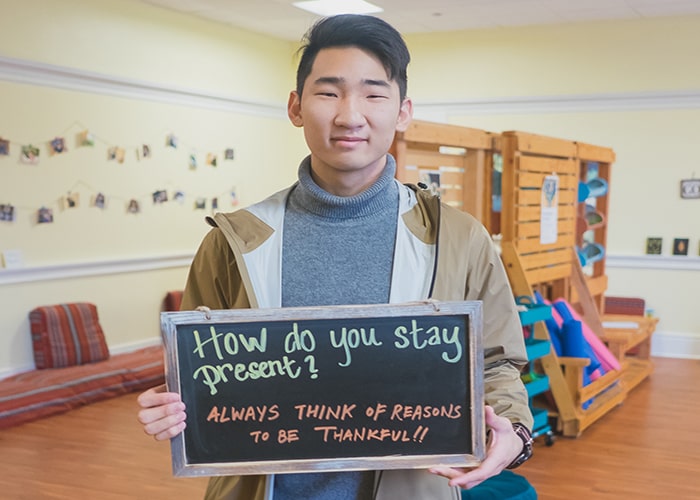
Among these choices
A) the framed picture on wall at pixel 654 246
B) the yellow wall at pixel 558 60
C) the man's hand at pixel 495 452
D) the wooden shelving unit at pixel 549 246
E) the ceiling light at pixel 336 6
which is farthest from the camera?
the framed picture on wall at pixel 654 246

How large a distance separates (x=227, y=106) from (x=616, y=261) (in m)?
3.62

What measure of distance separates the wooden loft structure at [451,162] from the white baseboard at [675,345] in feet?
10.4

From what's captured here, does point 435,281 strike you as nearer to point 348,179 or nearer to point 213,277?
point 348,179

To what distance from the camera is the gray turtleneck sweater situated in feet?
4.35

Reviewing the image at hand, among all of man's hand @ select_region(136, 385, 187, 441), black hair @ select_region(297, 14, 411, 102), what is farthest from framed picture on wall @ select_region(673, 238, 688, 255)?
man's hand @ select_region(136, 385, 187, 441)

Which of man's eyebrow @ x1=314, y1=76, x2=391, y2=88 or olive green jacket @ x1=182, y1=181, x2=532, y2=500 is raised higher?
man's eyebrow @ x1=314, y1=76, x2=391, y2=88

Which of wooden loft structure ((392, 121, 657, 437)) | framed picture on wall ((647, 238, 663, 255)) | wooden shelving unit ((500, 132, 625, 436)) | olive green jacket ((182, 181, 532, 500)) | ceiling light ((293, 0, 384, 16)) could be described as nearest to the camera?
olive green jacket ((182, 181, 532, 500))

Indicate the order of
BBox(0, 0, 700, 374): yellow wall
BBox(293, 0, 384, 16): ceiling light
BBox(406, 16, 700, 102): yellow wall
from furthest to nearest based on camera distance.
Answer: BBox(406, 16, 700, 102): yellow wall, BBox(293, 0, 384, 16): ceiling light, BBox(0, 0, 700, 374): yellow wall

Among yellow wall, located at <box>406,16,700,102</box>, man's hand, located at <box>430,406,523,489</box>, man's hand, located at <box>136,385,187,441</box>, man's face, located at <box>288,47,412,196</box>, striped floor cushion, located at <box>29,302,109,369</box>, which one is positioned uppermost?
yellow wall, located at <box>406,16,700,102</box>

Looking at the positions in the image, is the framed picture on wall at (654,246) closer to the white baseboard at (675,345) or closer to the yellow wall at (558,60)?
the white baseboard at (675,345)

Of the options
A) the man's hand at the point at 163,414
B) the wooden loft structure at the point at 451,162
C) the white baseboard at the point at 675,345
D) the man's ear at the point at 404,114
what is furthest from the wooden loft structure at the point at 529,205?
the man's hand at the point at 163,414

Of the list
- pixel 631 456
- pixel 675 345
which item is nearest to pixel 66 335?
pixel 631 456

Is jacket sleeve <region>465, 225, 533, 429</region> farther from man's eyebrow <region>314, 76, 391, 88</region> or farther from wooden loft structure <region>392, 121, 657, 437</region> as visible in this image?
wooden loft structure <region>392, 121, 657, 437</region>

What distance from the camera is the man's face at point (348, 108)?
1296 millimetres
